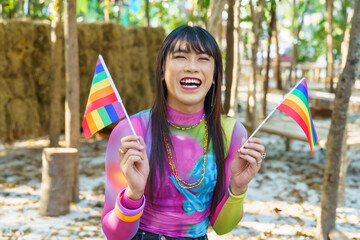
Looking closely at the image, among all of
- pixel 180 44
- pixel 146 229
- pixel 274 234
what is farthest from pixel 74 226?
pixel 180 44

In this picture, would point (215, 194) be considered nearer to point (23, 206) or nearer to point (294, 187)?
point (23, 206)

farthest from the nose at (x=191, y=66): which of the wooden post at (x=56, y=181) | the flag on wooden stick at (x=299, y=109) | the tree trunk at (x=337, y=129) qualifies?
the wooden post at (x=56, y=181)

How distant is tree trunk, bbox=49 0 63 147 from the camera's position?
5.03m

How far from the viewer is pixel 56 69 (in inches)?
213

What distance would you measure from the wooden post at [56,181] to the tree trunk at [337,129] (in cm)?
260

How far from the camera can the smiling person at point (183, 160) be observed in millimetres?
1480

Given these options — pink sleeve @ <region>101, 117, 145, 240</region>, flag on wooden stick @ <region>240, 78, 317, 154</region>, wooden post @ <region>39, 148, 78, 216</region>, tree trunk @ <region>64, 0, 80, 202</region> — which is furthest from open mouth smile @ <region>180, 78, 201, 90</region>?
tree trunk @ <region>64, 0, 80, 202</region>

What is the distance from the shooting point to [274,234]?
13.2ft

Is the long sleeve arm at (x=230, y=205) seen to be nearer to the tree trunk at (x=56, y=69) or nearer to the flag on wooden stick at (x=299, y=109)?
the flag on wooden stick at (x=299, y=109)

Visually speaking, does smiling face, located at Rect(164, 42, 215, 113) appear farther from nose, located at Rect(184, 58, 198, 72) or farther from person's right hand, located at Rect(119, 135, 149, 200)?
person's right hand, located at Rect(119, 135, 149, 200)

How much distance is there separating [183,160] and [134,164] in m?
0.25

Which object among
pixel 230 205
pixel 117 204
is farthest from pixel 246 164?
pixel 117 204

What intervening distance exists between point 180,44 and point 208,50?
0.11 m

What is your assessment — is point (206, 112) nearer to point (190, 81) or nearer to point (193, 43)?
point (190, 81)
